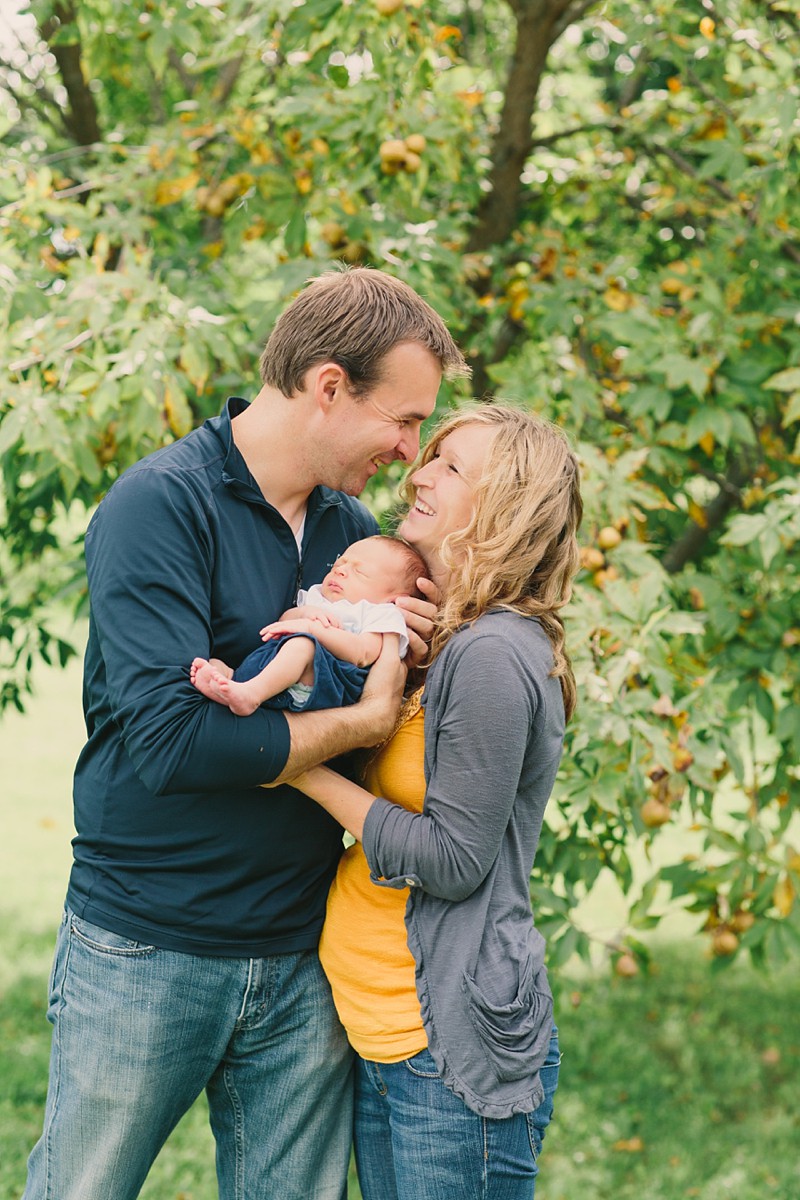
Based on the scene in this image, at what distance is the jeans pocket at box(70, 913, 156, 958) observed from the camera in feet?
6.49

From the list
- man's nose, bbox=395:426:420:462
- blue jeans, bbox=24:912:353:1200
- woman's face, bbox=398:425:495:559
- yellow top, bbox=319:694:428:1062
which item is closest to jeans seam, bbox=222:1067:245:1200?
blue jeans, bbox=24:912:353:1200

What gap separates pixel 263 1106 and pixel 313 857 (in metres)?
0.47

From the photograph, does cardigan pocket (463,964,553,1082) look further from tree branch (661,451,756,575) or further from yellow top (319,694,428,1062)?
tree branch (661,451,756,575)

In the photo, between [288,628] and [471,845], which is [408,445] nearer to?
[288,628]

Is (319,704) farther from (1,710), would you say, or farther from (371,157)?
(1,710)

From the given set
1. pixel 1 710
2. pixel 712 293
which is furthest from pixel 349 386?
pixel 1 710

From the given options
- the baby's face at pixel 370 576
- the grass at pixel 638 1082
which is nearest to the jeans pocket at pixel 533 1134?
the baby's face at pixel 370 576

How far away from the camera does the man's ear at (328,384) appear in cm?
207

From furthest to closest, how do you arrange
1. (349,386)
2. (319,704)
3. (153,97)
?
1. (153,97)
2. (349,386)
3. (319,704)

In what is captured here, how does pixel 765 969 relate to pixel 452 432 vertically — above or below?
below

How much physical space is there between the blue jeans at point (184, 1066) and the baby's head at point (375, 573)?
63 cm

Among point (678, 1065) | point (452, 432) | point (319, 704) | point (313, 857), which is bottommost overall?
point (678, 1065)

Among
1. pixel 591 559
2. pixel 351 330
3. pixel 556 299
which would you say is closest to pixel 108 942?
pixel 351 330

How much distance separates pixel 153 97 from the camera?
464 cm
